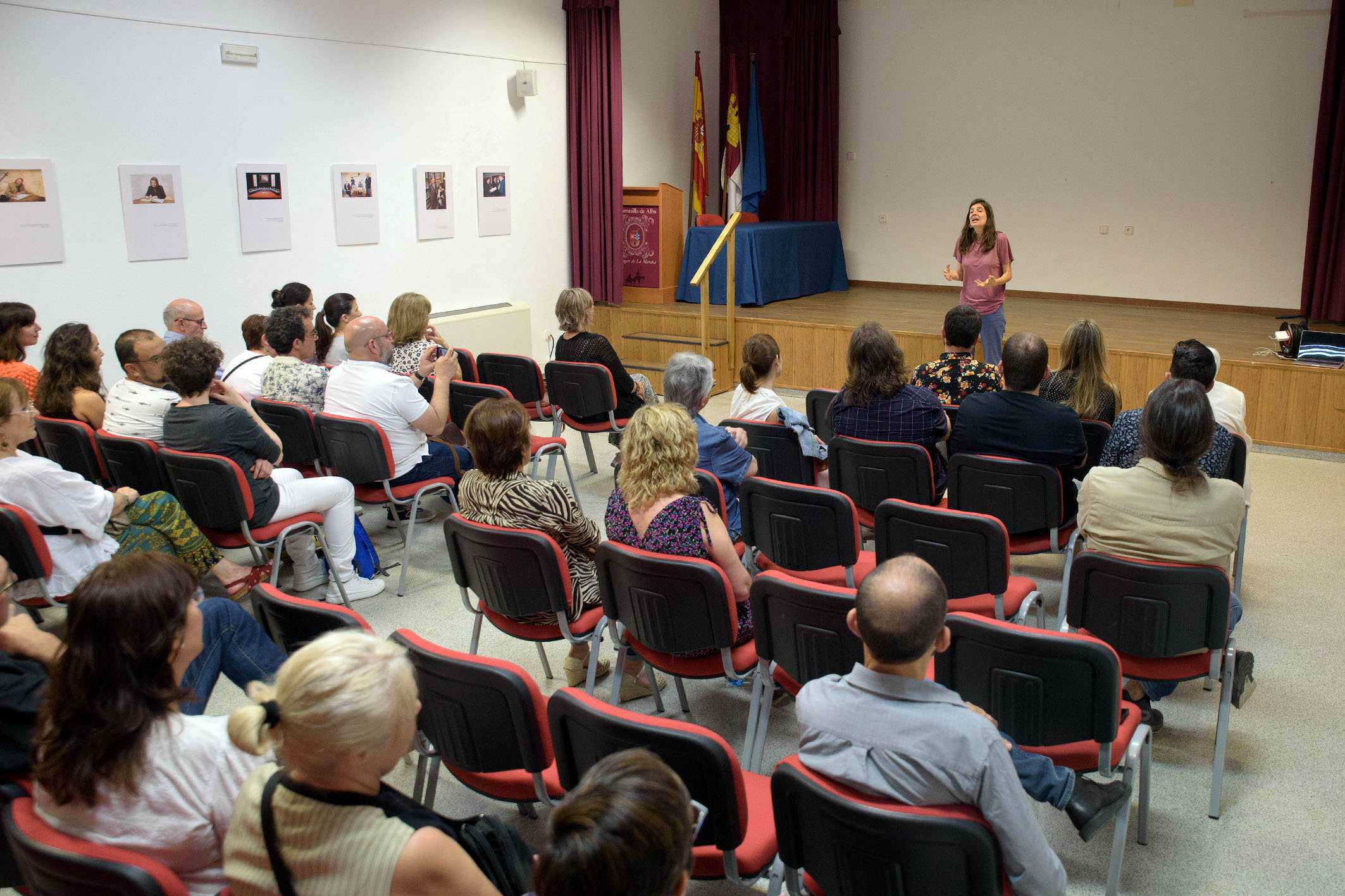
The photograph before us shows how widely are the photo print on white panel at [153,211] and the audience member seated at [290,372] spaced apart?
6.23ft

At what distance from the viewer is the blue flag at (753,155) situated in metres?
11.3

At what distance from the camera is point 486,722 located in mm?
2387

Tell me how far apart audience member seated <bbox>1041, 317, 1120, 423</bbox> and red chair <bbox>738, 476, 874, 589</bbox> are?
5.20ft

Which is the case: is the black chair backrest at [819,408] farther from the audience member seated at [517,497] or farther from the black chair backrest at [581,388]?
the audience member seated at [517,497]

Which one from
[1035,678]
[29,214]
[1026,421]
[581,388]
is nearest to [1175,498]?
[1035,678]

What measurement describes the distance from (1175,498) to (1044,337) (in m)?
5.90

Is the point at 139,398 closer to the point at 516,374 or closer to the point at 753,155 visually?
the point at 516,374

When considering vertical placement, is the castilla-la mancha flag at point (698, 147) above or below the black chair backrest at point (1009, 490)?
above

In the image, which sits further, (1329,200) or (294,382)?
(1329,200)

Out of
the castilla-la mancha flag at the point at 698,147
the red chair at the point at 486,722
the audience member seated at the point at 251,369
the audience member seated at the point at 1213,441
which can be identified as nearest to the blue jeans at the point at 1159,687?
the audience member seated at the point at 1213,441

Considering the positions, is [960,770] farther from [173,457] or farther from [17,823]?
[173,457]

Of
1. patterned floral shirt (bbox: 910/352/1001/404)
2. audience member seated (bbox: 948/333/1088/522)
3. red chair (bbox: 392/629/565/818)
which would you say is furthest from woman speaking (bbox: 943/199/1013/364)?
red chair (bbox: 392/629/565/818)

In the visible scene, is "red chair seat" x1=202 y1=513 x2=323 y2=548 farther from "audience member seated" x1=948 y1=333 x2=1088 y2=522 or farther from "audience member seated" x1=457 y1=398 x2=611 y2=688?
"audience member seated" x1=948 y1=333 x2=1088 y2=522

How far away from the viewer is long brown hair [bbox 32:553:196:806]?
1.76m
